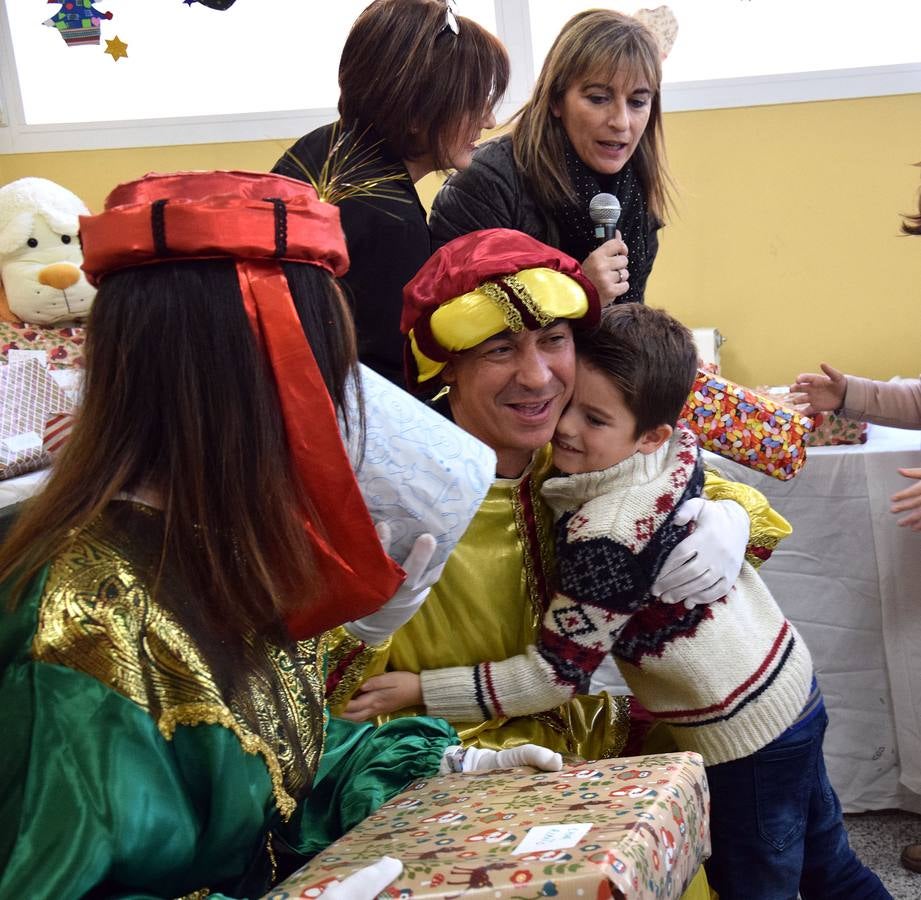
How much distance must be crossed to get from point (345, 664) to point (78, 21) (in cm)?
282

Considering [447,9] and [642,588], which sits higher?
[447,9]

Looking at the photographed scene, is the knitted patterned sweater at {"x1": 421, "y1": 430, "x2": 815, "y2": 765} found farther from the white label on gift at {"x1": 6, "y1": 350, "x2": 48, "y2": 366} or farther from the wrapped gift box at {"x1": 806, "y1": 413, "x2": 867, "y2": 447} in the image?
the white label on gift at {"x1": 6, "y1": 350, "x2": 48, "y2": 366}

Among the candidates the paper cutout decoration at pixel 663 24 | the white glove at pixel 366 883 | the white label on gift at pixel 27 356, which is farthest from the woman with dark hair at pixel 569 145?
the white glove at pixel 366 883

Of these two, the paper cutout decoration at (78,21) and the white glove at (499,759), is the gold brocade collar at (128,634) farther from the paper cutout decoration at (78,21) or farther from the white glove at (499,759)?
the paper cutout decoration at (78,21)

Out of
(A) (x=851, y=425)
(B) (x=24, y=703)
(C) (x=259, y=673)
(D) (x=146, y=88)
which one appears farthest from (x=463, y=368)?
(D) (x=146, y=88)

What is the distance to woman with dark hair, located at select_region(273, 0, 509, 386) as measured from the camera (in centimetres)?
181

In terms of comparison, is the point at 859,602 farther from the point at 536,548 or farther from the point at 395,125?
the point at 395,125

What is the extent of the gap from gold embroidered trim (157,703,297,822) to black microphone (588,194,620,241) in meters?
1.19

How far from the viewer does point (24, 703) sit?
0.79 m

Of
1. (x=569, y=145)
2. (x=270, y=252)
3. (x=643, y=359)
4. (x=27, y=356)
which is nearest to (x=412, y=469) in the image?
(x=270, y=252)

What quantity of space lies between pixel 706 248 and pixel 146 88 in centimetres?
184

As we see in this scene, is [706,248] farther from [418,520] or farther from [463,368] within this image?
[418,520]

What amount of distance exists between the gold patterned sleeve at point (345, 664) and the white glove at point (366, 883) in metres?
0.50

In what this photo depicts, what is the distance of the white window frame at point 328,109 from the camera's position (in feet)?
10.6
